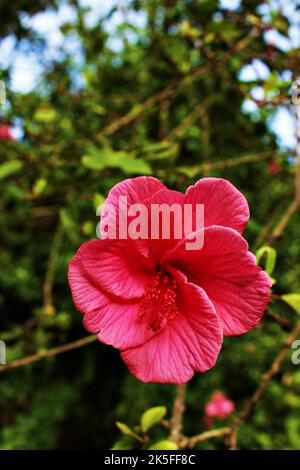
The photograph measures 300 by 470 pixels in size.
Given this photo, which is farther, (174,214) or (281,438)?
(281,438)

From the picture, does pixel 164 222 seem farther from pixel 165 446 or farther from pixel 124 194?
pixel 165 446

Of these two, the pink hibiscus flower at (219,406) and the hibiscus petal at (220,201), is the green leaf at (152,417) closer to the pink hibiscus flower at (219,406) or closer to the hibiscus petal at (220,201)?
the hibiscus petal at (220,201)

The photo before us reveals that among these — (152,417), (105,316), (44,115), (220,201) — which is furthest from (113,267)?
(44,115)

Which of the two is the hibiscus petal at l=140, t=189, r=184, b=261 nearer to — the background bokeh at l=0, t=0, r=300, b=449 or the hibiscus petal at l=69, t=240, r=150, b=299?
the hibiscus petal at l=69, t=240, r=150, b=299

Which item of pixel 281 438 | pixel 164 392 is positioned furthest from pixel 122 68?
pixel 281 438

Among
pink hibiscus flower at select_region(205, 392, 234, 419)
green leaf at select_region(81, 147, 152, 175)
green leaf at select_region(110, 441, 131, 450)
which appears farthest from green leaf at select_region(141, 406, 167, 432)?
pink hibiscus flower at select_region(205, 392, 234, 419)

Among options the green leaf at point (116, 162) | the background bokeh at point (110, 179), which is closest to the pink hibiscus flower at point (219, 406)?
the background bokeh at point (110, 179)

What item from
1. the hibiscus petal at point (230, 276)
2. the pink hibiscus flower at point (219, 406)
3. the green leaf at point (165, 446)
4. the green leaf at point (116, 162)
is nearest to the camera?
the hibiscus petal at point (230, 276)
